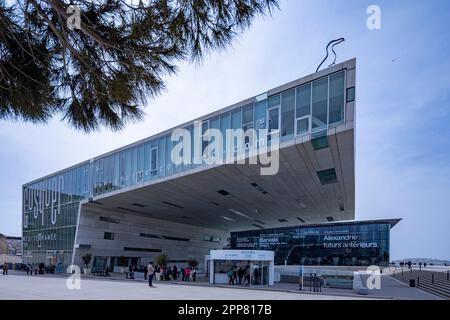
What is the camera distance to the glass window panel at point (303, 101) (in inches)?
867

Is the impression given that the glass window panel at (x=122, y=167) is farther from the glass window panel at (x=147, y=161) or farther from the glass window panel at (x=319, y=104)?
the glass window panel at (x=319, y=104)

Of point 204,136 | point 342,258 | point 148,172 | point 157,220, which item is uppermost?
point 204,136

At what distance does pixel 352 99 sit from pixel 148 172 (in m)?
17.7

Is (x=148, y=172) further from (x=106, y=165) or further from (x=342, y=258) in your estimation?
(x=342, y=258)

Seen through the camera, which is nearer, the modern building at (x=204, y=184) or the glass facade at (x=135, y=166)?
the glass facade at (x=135, y=166)

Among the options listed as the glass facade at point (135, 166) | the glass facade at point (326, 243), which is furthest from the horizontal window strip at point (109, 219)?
the glass facade at point (326, 243)

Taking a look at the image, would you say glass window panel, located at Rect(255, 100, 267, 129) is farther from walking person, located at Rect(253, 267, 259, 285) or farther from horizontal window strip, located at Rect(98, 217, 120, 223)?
horizontal window strip, located at Rect(98, 217, 120, 223)

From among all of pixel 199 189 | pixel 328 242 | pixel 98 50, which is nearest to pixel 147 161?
pixel 199 189

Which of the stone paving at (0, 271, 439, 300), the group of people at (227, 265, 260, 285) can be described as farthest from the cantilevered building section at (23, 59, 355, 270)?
the stone paving at (0, 271, 439, 300)

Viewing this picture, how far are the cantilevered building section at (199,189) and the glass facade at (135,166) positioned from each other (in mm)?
65

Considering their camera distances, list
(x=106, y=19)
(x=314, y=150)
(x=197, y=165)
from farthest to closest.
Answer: (x=197, y=165) → (x=314, y=150) → (x=106, y=19)

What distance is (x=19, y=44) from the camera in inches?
247

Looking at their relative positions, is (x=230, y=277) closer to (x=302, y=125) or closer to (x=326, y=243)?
(x=302, y=125)
